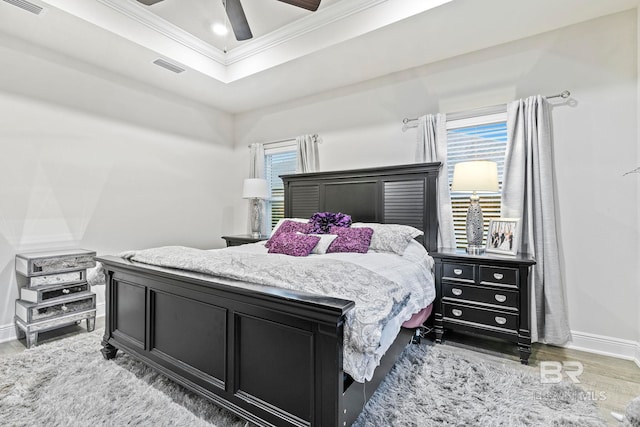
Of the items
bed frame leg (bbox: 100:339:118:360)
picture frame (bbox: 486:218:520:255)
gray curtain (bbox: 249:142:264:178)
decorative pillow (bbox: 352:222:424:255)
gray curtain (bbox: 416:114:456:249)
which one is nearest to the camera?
bed frame leg (bbox: 100:339:118:360)

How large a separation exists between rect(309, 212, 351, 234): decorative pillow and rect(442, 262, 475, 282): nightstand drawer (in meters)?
1.07

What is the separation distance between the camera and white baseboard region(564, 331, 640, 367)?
8.21 feet

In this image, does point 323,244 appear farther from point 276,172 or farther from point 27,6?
point 27,6

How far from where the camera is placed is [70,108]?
3.36 m

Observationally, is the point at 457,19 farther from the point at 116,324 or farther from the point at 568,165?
the point at 116,324

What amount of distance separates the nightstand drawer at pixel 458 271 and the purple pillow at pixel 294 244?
118cm

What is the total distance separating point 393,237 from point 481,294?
859 millimetres

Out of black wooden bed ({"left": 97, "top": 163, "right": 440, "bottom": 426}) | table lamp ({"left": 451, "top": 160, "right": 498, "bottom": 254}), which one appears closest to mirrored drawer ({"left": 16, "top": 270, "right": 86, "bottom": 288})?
black wooden bed ({"left": 97, "top": 163, "right": 440, "bottom": 426})

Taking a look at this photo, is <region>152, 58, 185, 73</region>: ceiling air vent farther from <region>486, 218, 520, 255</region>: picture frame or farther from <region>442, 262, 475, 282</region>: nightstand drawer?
<region>486, 218, 520, 255</region>: picture frame

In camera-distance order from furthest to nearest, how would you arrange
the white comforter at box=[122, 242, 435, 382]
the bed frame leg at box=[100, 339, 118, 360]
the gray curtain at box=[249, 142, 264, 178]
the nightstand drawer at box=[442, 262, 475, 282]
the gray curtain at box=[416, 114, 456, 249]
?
the gray curtain at box=[249, 142, 264, 178] < the gray curtain at box=[416, 114, 456, 249] < the nightstand drawer at box=[442, 262, 475, 282] < the bed frame leg at box=[100, 339, 118, 360] < the white comforter at box=[122, 242, 435, 382]

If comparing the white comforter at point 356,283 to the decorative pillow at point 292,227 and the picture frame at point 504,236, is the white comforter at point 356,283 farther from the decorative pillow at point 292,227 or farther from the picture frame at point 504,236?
the decorative pillow at point 292,227

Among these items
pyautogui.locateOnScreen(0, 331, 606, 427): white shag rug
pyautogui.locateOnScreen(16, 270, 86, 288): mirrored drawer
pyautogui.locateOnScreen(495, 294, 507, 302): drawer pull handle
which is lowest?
pyautogui.locateOnScreen(0, 331, 606, 427): white shag rug

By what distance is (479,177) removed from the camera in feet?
9.09

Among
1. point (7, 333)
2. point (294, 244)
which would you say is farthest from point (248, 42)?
point (7, 333)
